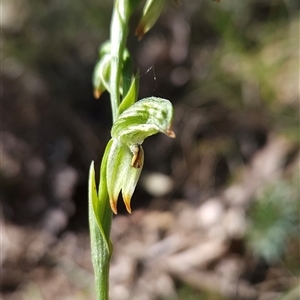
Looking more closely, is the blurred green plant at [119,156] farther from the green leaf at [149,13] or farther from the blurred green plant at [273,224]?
the blurred green plant at [273,224]

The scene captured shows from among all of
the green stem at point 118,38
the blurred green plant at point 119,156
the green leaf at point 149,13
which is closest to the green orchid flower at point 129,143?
the blurred green plant at point 119,156

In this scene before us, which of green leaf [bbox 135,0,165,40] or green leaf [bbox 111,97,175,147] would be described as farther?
green leaf [bbox 135,0,165,40]

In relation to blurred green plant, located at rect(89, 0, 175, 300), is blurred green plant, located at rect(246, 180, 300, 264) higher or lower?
Answer: lower

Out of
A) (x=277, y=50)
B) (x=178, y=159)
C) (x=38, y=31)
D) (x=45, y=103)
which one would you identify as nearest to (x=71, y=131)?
(x=45, y=103)

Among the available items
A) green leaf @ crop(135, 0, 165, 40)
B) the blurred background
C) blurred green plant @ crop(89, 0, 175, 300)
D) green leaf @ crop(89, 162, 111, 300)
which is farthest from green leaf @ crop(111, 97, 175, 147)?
the blurred background

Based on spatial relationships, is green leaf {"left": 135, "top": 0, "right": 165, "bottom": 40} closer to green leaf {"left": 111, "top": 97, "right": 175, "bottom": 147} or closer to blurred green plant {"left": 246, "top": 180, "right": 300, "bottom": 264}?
green leaf {"left": 111, "top": 97, "right": 175, "bottom": 147}

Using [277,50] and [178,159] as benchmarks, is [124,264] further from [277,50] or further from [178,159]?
[277,50]

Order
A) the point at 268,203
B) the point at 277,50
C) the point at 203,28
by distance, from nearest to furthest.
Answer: the point at 268,203 → the point at 277,50 → the point at 203,28
